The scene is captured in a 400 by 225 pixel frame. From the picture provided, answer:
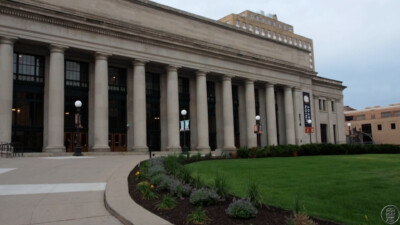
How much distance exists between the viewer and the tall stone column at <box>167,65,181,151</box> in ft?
145

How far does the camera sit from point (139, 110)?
41.5 m

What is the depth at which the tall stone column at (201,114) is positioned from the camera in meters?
47.0

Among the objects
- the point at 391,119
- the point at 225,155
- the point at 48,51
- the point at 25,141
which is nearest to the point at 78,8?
the point at 48,51

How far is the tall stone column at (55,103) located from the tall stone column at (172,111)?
43.7 ft

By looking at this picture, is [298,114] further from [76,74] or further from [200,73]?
[76,74]

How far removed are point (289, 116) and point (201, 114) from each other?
18917 millimetres

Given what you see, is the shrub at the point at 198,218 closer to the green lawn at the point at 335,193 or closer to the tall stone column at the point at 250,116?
the green lawn at the point at 335,193

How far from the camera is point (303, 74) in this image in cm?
6284

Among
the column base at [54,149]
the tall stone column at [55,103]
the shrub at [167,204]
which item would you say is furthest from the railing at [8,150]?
the shrub at [167,204]

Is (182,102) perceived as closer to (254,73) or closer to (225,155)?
(254,73)

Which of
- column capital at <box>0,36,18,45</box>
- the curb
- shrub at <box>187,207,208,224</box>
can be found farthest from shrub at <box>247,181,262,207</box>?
column capital at <box>0,36,18,45</box>

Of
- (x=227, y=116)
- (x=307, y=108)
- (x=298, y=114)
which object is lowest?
(x=227, y=116)

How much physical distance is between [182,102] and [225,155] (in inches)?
892

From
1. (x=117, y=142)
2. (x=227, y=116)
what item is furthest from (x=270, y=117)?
(x=117, y=142)
